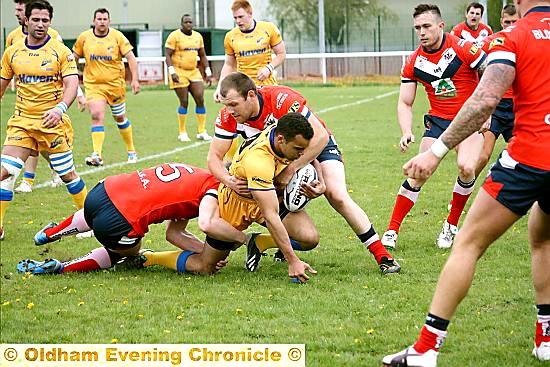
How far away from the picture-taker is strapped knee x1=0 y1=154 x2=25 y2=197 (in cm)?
899

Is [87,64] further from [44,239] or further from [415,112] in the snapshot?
[415,112]

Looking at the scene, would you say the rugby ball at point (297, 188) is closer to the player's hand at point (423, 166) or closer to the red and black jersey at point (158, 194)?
the red and black jersey at point (158, 194)

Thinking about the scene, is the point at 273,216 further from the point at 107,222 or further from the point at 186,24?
the point at 186,24

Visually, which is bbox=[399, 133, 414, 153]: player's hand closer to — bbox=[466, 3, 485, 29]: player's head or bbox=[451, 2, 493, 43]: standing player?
bbox=[451, 2, 493, 43]: standing player

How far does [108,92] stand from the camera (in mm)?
14500

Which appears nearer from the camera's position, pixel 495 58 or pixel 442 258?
pixel 495 58

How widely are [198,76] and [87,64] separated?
4248mm

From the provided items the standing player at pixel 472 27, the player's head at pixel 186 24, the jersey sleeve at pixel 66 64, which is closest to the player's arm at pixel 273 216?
the jersey sleeve at pixel 66 64

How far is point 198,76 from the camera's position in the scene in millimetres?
18469

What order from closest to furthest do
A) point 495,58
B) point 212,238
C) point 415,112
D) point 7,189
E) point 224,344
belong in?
point 495,58 < point 224,344 < point 212,238 < point 7,189 < point 415,112

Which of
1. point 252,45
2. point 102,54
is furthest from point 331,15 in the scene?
point 252,45

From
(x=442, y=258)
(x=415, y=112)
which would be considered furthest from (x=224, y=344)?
(x=415, y=112)

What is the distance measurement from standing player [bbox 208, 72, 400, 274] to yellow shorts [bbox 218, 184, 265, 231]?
5.1 inches

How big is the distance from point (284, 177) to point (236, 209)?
480 mm
